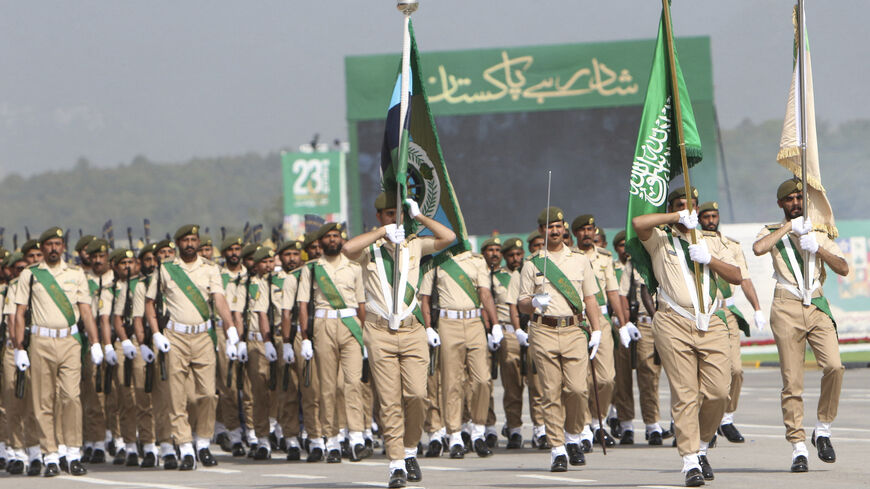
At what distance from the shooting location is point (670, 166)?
11.1 metres

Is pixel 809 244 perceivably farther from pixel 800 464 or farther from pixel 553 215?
pixel 553 215

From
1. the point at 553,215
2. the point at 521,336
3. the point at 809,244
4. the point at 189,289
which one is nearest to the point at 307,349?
the point at 189,289

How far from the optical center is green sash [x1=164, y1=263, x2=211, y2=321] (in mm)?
13922

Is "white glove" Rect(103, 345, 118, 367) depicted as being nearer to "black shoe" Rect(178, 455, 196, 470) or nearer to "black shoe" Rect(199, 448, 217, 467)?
"black shoe" Rect(199, 448, 217, 467)

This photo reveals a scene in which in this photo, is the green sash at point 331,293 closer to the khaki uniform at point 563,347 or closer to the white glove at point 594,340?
the khaki uniform at point 563,347

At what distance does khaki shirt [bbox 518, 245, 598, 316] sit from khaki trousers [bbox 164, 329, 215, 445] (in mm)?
3231

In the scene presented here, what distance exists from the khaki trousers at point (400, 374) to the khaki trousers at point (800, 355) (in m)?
2.72

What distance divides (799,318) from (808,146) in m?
1.40

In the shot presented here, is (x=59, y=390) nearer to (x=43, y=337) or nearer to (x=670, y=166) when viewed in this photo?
(x=43, y=337)

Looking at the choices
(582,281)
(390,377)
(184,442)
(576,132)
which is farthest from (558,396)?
(576,132)

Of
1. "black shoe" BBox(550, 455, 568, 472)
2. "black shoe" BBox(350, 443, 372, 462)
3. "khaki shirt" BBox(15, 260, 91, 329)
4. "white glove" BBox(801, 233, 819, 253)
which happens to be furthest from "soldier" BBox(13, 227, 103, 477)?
"white glove" BBox(801, 233, 819, 253)

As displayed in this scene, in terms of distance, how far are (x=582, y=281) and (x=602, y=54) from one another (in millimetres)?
33955

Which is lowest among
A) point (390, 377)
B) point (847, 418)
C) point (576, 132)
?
point (847, 418)

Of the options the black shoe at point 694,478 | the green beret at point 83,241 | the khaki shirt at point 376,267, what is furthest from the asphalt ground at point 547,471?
the green beret at point 83,241
